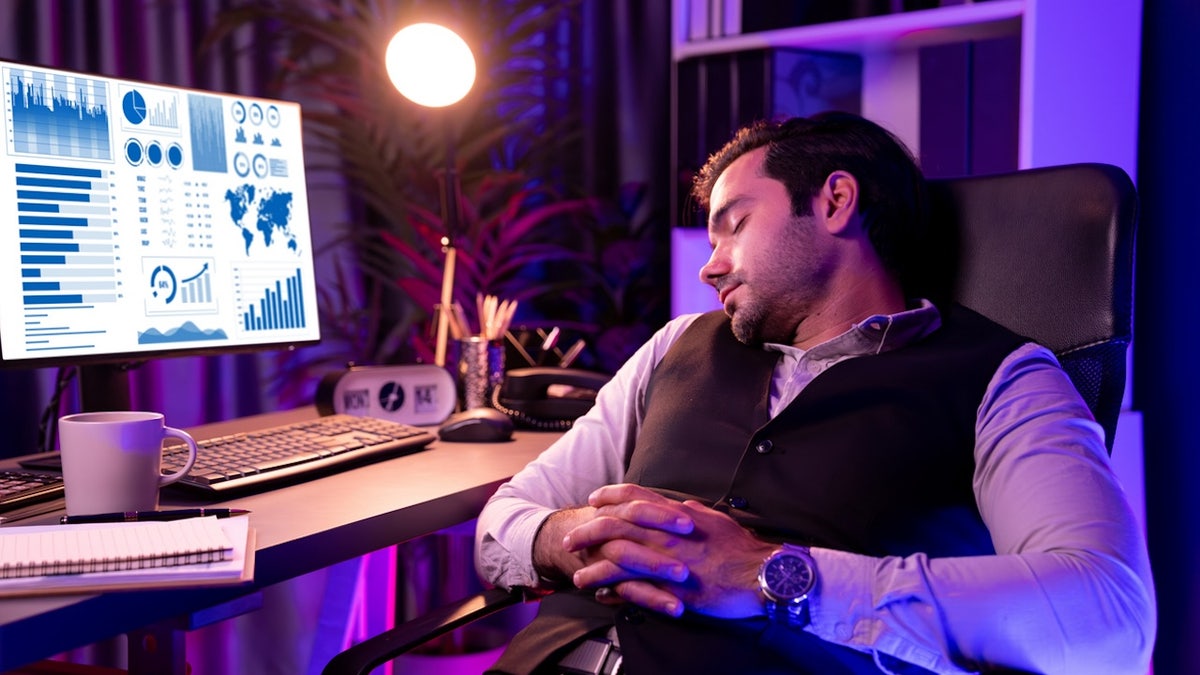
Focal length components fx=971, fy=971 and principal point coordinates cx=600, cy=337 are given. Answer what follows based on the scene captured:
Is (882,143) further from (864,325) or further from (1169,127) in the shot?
(1169,127)

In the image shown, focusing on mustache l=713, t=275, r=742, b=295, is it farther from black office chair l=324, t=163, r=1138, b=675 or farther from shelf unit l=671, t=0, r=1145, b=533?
shelf unit l=671, t=0, r=1145, b=533

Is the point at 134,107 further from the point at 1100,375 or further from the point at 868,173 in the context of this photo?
the point at 1100,375

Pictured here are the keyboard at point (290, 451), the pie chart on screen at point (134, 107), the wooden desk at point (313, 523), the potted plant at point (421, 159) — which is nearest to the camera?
the wooden desk at point (313, 523)

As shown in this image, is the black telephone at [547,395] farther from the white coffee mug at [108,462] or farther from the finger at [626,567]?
the white coffee mug at [108,462]

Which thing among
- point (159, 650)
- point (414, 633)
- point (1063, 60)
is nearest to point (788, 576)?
point (414, 633)

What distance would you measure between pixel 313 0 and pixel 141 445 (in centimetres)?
185

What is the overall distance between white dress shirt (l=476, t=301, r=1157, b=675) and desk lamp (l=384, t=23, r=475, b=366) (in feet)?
3.83

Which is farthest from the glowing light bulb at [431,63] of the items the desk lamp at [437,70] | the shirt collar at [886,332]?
the shirt collar at [886,332]

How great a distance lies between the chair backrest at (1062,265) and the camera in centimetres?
116

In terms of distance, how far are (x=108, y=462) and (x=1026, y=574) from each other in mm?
859

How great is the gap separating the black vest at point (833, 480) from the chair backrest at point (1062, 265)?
85 millimetres

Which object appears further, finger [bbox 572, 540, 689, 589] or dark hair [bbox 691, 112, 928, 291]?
dark hair [bbox 691, 112, 928, 291]

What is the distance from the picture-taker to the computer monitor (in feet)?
3.77

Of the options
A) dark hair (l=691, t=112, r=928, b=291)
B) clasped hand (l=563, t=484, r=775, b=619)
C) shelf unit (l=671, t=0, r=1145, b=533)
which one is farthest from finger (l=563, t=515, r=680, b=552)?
shelf unit (l=671, t=0, r=1145, b=533)
